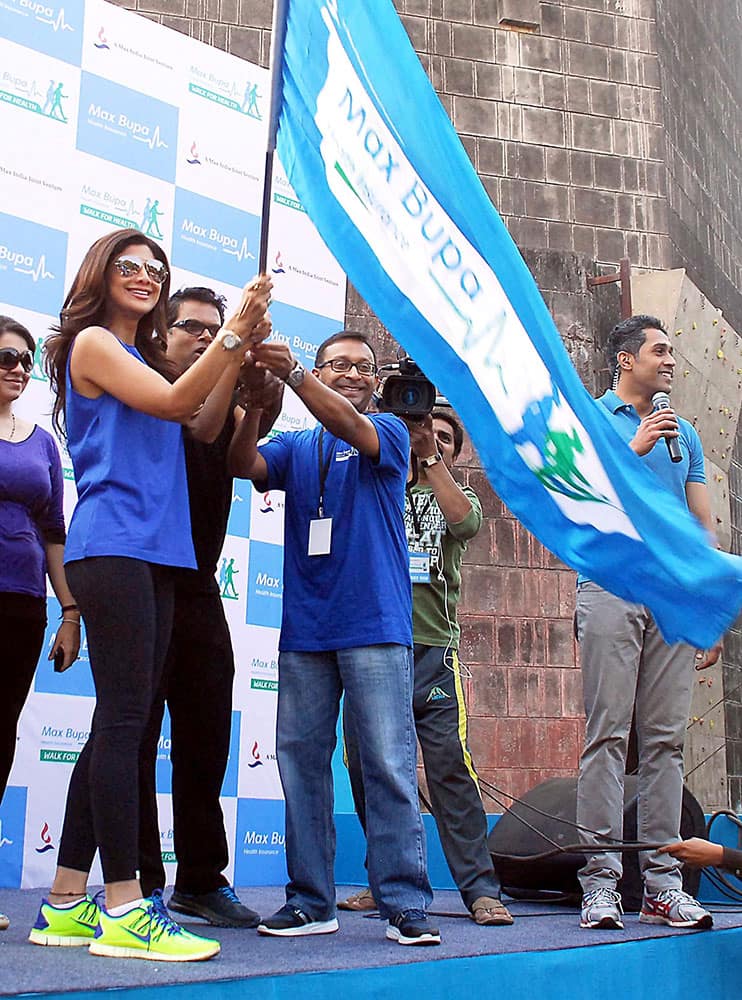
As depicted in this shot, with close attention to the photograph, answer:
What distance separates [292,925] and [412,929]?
315mm

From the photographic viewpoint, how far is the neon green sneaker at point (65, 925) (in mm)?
2494

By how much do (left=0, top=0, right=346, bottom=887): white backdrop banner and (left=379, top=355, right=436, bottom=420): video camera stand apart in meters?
1.54

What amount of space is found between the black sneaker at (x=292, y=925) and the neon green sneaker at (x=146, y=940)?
0.44 metres

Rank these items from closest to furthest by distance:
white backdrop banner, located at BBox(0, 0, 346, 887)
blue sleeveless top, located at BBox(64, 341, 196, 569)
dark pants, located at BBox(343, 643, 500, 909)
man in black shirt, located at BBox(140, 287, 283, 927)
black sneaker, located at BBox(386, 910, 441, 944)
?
1. blue sleeveless top, located at BBox(64, 341, 196, 569)
2. black sneaker, located at BBox(386, 910, 441, 944)
3. man in black shirt, located at BBox(140, 287, 283, 927)
4. dark pants, located at BBox(343, 643, 500, 909)
5. white backdrop banner, located at BBox(0, 0, 346, 887)

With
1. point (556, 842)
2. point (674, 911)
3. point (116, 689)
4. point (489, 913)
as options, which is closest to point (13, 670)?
point (116, 689)

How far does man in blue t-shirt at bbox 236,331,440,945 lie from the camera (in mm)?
2803

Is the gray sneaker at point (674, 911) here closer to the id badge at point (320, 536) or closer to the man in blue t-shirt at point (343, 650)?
the man in blue t-shirt at point (343, 650)

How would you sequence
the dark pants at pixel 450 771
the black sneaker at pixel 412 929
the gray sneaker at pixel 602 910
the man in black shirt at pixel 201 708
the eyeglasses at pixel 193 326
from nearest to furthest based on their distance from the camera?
1. the black sneaker at pixel 412 929
2. the man in black shirt at pixel 201 708
3. the gray sneaker at pixel 602 910
4. the eyeglasses at pixel 193 326
5. the dark pants at pixel 450 771

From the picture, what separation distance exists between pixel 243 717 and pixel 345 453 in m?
1.92

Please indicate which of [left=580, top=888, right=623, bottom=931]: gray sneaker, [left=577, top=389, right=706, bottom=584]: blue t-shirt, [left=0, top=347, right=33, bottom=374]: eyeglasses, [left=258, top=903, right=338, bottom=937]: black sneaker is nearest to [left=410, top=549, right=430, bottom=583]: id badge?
[left=577, top=389, right=706, bottom=584]: blue t-shirt

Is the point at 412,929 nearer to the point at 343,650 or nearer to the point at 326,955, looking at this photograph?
the point at 326,955

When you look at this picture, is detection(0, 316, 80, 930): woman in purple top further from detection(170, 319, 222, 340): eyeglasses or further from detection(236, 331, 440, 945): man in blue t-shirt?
detection(236, 331, 440, 945): man in blue t-shirt

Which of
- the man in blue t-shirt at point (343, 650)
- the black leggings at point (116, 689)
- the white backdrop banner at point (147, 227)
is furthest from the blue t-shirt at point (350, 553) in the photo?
the white backdrop banner at point (147, 227)

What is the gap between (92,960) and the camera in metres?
2.23
